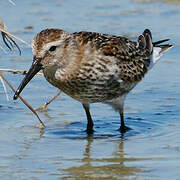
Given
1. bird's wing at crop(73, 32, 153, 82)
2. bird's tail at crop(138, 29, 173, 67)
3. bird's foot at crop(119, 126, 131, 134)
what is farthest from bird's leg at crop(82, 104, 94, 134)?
bird's tail at crop(138, 29, 173, 67)

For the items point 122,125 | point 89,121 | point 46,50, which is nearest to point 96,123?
point 89,121

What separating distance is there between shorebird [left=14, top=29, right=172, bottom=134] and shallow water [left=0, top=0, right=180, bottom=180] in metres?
0.46

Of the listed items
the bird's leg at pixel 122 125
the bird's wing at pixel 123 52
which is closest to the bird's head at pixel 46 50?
the bird's wing at pixel 123 52

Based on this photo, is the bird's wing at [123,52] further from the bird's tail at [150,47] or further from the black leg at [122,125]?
the black leg at [122,125]

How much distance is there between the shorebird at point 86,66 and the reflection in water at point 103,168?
107 cm

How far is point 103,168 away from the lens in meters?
6.66

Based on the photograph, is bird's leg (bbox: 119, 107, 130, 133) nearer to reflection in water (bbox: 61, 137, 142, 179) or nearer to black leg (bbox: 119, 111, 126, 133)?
black leg (bbox: 119, 111, 126, 133)

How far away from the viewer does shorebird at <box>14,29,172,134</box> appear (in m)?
7.55

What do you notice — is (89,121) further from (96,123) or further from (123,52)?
(123,52)

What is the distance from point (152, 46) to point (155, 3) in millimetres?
4869

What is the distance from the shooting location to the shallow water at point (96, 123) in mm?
6676

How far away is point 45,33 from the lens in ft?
24.8

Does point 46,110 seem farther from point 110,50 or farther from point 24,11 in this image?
point 24,11

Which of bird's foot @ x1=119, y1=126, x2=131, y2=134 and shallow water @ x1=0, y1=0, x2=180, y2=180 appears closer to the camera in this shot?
shallow water @ x1=0, y1=0, x2=180, y2=180
